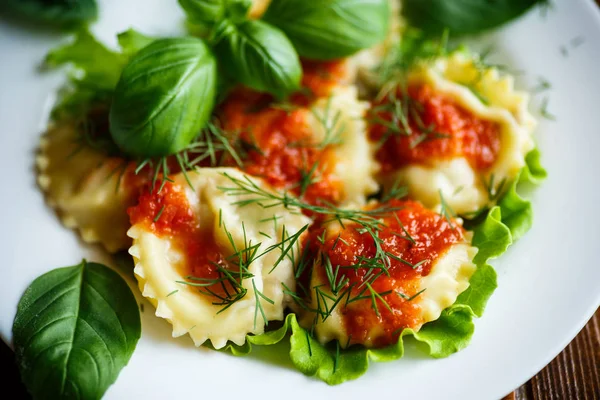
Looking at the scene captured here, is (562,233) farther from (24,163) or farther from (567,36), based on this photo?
(24,163)

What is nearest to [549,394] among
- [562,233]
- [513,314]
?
[513,314]

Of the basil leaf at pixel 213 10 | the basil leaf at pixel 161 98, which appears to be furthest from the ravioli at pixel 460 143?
the basil leaf at pixel 161 98

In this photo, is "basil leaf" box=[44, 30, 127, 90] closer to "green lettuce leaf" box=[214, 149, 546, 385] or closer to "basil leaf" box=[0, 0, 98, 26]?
"basil leaf" box=[0, 0, 98, 26]

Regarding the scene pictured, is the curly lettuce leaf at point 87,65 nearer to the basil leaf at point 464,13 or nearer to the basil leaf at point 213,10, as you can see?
the basil leaf at point 213,10

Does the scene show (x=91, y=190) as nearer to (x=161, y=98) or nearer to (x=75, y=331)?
(x=161, y=98)

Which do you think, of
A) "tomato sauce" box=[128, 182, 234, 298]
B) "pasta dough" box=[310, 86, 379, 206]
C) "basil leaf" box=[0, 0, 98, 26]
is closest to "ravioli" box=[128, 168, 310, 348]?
"tomato sauce" box=[128, 182, 234, 298]

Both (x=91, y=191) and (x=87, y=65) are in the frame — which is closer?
(x=91, y=191)

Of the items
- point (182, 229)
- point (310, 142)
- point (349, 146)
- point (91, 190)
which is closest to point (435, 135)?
point (349, 146)
